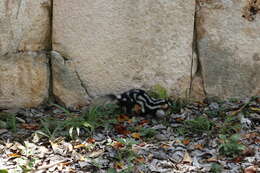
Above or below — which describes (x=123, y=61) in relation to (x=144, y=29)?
below

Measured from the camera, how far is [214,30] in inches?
169

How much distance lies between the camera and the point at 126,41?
14.1 ft

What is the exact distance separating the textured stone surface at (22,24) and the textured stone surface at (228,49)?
63.3 inches

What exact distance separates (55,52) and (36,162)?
1433mm

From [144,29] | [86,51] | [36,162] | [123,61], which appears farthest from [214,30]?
[36,162]

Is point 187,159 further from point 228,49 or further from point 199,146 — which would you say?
point 228,49

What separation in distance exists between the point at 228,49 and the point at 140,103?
1.08 meters

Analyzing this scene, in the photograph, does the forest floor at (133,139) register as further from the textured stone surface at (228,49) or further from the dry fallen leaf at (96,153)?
the textured stone surface at (228,49)

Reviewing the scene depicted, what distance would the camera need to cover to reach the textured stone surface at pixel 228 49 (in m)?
4.26

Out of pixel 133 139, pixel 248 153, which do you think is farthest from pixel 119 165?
pixel 248 153

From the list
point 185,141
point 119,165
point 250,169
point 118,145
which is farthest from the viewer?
point 185,141

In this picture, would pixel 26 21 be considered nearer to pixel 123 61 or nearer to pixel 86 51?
pixel 86 51

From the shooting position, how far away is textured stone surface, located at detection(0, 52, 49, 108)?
4.26 m

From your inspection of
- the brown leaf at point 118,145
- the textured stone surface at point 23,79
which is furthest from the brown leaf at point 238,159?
the textured stone surface at point 23,79
